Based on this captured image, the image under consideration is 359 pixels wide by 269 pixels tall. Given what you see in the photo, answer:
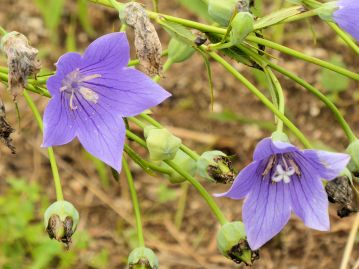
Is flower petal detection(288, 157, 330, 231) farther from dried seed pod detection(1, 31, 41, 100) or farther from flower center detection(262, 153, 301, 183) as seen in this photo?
dried seed pod detection(1, 31, 41, 100)

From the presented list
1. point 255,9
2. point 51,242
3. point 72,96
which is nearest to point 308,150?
point 255,9

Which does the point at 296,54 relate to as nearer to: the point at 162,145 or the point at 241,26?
the point at 241,26

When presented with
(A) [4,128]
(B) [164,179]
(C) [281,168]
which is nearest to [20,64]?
(A) [4,128]

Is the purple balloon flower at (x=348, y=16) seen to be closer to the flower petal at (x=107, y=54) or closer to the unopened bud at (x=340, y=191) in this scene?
the unopened bud at (x=340, y=191)

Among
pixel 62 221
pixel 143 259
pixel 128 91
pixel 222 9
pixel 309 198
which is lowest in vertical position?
pixel 143 259

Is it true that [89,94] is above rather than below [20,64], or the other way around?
below
